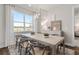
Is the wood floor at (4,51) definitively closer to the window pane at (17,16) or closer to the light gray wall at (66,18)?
the window pane at (17,16)

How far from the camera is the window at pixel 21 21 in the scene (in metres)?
1.70

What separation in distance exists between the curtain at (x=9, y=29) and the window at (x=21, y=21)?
69 mm

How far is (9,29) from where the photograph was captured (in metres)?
1.70

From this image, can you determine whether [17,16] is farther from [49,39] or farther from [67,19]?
[67,19]

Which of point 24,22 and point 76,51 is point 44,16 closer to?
point 24,22

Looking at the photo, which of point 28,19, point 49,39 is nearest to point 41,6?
point 28,19

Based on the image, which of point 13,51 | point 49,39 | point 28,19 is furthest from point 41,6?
point 13,51

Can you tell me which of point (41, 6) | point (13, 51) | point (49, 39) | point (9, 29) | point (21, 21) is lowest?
point (13, 51)

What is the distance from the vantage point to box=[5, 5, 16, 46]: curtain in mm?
1677

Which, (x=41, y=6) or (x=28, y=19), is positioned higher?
(x=41, y=6)

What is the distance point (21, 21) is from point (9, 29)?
25cm

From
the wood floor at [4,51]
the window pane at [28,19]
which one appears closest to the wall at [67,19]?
the window pane at [28,19]
